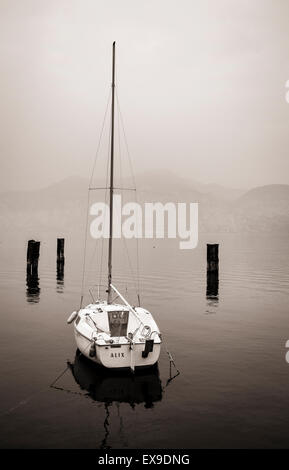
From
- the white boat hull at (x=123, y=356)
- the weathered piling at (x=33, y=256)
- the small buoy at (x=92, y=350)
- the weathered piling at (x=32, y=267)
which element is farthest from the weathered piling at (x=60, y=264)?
the white boat hull at (x=123, y=356)

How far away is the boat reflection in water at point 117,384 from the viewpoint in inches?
509

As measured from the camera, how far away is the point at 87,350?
15531 mm

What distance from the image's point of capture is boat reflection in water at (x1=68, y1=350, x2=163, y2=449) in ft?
42.4

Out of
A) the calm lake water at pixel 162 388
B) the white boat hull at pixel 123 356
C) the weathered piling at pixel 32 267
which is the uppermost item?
the weathered piling at pixel 32 267

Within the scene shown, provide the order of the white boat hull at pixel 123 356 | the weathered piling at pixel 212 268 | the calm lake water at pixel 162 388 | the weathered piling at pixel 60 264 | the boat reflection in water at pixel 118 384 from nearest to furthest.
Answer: the calm lake water at pixel 162 388 < the boat reflection in water at pixel 118 384 < the white boat hull at pixel 123 356 < the weathered piling at pixel 212 268 < the weathered piling at pixel 60 264

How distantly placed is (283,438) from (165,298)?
2200 cm

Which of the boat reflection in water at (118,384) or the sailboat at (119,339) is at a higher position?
the sailboat at (119,339)

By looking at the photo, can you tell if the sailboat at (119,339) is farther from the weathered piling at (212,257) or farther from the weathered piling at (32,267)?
the weathered piling at (212,257)

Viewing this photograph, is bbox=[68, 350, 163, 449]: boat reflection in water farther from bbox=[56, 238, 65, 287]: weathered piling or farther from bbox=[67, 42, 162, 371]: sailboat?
bbox=[56, 238, 65, 287]: weathered piling

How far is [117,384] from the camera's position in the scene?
14.1m

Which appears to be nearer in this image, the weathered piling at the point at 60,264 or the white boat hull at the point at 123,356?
the white boat hull at the point at 123,356

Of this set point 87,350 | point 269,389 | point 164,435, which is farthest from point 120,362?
point 269,389

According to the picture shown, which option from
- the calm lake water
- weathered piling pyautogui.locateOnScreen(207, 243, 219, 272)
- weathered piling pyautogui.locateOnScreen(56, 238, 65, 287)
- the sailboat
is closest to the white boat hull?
the sailboat

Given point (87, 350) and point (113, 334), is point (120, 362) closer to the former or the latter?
point (87, 350)
